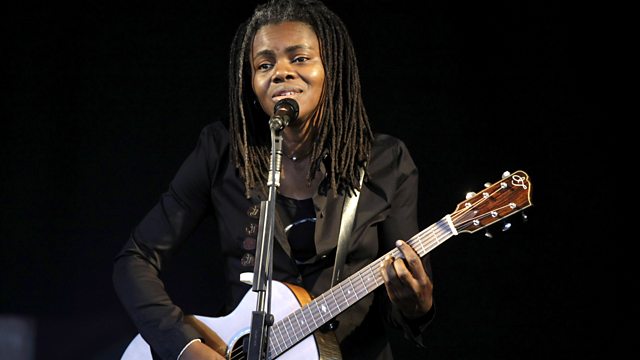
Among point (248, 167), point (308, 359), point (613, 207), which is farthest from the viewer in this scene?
point (613, 207)

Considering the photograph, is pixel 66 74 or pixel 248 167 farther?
pixel 66 74

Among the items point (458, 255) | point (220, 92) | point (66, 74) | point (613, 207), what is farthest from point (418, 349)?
point (66, 74)

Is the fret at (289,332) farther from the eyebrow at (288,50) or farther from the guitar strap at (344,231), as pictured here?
the eyebrow at (288,50)

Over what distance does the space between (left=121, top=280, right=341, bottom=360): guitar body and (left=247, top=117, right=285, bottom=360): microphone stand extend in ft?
1.68

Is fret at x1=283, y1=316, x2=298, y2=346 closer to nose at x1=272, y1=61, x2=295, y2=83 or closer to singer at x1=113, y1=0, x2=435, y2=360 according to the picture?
singer at x1=113, y1=0, x2=435, y2=360

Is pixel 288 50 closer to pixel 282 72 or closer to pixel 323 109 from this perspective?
pixel 282 72

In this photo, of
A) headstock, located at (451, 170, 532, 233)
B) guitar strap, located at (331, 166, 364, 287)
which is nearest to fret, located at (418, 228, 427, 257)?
headstock, located at (451, 170, 532, 233)

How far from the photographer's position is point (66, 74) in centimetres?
387

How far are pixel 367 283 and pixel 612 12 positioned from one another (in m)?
1.69

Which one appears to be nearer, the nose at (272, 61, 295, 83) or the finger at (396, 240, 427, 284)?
the finger at (396, 240, 427, 284)

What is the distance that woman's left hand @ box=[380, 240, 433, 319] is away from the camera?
2574 millimetres

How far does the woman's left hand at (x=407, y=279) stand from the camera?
257 centimetres

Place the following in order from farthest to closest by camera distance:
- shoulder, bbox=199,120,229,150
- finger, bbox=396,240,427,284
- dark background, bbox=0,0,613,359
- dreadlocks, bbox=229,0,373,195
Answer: dark background, bbox=0,0,613,359 < shoulder, bbox=199,120,229,150 < dreadlocks, bbox=229,0,373,195 < finger, bbox=396,240,427,284

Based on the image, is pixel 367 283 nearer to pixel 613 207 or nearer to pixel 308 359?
pixel 308 359
